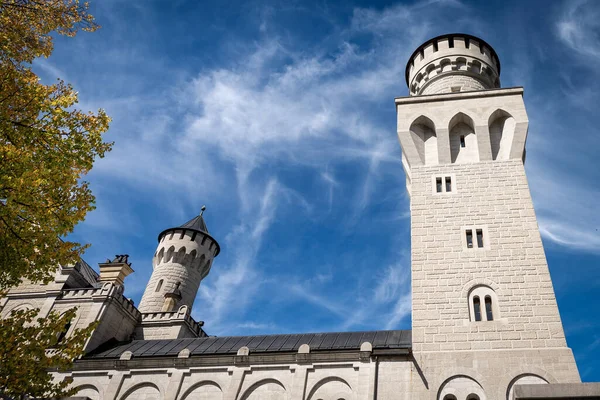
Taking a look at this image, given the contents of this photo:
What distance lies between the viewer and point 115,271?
112 ft

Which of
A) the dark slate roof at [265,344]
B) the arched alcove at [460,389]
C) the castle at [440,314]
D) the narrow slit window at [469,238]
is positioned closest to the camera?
the arched alcove at [460,389]

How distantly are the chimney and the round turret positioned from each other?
2421 centimetres

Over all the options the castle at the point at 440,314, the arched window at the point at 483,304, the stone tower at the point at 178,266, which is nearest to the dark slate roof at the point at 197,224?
the stone tower at the point at 178,266

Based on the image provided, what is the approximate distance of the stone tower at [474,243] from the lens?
61.6 ft

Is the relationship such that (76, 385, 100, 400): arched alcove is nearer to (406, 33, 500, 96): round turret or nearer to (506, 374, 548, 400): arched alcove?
(506, 374, 548, 400): arched alcove

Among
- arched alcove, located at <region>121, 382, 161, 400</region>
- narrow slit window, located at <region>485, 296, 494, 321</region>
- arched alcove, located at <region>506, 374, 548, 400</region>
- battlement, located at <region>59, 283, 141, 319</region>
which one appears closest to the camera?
arched alcove, located at <region>506, 374, 548, 400</region>

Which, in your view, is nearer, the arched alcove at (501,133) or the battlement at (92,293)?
the arched alcove at (501,133)

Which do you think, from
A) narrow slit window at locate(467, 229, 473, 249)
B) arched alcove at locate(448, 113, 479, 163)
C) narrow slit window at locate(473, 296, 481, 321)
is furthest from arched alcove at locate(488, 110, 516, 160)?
narrow slit window at locate(473, 296, 481, 321)

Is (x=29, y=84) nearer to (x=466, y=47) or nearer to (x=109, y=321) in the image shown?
(x=109, y=321)

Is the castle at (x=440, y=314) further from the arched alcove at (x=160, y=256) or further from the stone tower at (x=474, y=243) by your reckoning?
the arched alcove at (x=160, y=256)

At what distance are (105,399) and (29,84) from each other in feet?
55.2

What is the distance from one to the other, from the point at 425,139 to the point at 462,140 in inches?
81.3

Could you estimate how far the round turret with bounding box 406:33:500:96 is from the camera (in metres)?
31.0

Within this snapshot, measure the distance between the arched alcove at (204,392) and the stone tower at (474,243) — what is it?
9.69 m
